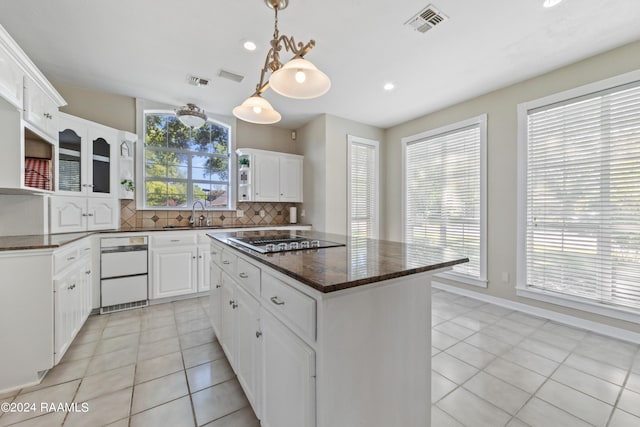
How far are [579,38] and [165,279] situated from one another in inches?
198

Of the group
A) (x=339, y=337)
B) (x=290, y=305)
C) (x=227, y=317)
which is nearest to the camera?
(x=339, y=337)

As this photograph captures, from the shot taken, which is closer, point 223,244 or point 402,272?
point 402,272

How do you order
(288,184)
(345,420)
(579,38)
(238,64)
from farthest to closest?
(288,184), (238,64), (579,38), (345,420)

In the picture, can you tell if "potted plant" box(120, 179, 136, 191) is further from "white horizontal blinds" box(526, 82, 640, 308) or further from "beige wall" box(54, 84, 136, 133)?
"white horizontal blinds" box(526, 82, 640, 308)

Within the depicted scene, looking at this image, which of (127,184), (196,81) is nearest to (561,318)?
(196,81)

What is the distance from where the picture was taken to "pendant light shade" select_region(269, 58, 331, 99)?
5.37ft

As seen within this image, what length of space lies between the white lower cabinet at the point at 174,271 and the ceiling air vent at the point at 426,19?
3.48 metres

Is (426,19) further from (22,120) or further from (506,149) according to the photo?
(22,120)

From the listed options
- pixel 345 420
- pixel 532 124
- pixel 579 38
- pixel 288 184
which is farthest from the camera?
pixel 288 184

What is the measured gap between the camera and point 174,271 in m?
3.30

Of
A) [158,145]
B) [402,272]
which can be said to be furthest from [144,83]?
[402,272]

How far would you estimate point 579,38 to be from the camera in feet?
7.61

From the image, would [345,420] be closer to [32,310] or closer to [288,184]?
[32,310]

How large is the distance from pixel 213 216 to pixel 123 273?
4.86 feet
